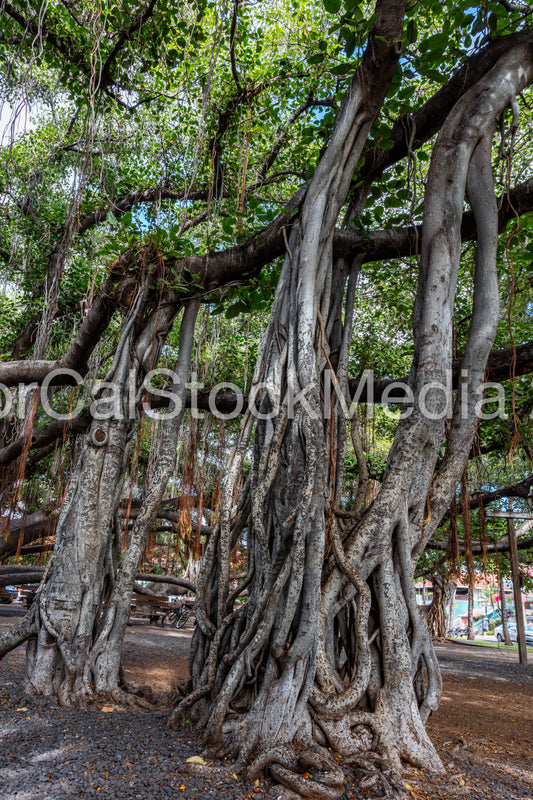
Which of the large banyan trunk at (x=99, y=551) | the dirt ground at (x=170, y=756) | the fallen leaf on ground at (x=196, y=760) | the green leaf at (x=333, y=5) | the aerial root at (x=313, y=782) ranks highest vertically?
the green leaf at (x=333, y=5)

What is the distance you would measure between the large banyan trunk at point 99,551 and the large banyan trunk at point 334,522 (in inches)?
20.7

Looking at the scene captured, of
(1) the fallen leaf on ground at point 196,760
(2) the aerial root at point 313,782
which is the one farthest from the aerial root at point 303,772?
(1) the fallen leaf on ground at point 196,760

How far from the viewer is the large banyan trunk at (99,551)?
2.42 m

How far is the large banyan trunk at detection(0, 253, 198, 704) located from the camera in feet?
7.93

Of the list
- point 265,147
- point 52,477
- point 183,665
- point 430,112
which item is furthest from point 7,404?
point 430,112

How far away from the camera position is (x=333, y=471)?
7.96 ft

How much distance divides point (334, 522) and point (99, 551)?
1.32 m

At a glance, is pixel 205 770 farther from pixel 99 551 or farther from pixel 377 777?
pixel 99 551

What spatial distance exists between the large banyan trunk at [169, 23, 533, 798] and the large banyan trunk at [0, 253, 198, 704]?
0.53 meters

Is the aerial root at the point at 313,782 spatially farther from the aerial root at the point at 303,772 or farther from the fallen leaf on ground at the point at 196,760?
the fallen leaf on ground at the point at 196,760

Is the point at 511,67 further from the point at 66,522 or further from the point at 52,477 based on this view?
the point at 52,477

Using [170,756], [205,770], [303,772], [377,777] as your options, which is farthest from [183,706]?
[377,777]

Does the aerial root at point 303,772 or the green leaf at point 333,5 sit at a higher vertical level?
the green leaf at point 333,5

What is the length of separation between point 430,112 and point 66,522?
11.1 ft
